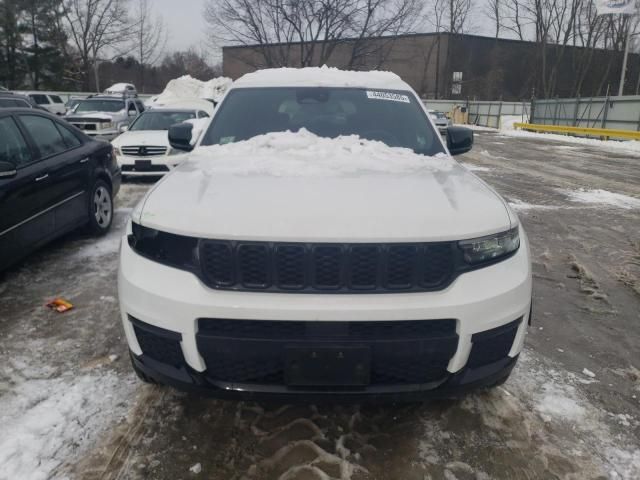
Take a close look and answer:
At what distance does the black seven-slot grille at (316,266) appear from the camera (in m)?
2.00

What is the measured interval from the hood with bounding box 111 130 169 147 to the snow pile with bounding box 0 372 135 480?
728cm

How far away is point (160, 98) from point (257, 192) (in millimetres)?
33718

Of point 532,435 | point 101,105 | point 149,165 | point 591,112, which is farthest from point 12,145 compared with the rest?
point 591,112

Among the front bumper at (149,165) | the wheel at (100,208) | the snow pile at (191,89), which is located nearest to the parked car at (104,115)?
the front bumper at (149,165)

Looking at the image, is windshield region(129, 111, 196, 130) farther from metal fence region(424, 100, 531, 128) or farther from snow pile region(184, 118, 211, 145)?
metal fence region(424, 100, 531, 128)

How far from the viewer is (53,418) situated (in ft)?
8.24

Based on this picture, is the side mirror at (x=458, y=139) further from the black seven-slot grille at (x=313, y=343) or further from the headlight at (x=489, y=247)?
the black seven-slot grille at (x=313, y=343)

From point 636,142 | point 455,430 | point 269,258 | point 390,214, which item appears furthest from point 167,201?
point 636,142

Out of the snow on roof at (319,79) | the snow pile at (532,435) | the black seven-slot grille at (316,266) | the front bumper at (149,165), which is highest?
the snow on roof at (319,79)

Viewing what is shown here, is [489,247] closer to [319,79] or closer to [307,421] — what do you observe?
[307,421]

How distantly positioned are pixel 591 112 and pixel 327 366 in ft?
92.9

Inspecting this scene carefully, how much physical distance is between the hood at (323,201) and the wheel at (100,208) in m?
3.15

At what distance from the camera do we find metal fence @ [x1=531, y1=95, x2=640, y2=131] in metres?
22.7

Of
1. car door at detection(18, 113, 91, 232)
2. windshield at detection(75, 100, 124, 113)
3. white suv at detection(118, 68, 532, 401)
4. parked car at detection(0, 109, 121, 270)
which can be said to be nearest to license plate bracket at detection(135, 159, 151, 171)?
parked car at detection(0, 109, 121, 270)
